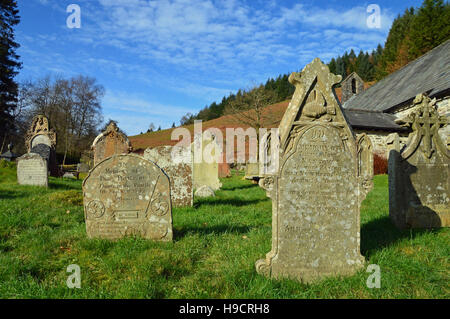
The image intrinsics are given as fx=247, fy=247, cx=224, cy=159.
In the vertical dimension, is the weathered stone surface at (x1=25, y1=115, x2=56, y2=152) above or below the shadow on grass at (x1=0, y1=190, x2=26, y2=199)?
above

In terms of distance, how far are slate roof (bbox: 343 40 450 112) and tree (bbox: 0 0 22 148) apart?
Answer: 33601mm

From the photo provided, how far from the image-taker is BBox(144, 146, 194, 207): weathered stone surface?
290 inches

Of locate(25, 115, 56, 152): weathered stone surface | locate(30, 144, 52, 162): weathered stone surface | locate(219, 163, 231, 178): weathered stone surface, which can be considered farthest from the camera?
locate(219, 163, 231, 178): weathered stone surface

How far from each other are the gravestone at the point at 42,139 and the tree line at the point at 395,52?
703 inches

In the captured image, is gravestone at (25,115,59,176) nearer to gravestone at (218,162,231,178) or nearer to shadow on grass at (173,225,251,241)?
gravestone at (218,162,231,178)

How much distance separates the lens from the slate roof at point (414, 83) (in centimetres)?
1520

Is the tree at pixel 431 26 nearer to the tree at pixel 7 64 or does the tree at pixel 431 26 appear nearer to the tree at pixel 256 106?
the tree at pixel 256 106

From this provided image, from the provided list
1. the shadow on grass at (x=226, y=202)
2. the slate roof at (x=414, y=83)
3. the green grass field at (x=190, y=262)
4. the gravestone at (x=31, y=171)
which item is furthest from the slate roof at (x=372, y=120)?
the gravestone at (x=31, y=171)

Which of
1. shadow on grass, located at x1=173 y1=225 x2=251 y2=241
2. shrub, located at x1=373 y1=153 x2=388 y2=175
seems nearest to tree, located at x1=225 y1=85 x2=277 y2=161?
shrub, located at x1=373 y1=153 x2=388 y2=175
